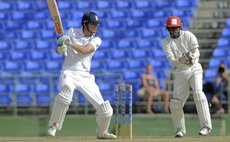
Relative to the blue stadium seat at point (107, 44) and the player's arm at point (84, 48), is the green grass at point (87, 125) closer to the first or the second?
the blue stadium seat at point (107, 44)

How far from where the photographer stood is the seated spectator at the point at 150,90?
17.5 metres

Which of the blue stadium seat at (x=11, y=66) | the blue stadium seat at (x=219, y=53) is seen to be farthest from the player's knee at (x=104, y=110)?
the blue stadium seat at (x=219, y=53)

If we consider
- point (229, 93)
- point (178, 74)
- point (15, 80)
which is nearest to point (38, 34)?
point (15, 80)

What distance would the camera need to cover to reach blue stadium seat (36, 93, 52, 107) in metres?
17.1

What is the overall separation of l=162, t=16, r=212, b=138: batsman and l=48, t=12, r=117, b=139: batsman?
1.26 metres

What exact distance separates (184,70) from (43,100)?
241 inches

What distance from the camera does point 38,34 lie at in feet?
69.0

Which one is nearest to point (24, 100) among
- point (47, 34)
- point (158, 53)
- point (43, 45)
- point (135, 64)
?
point (43, 45)

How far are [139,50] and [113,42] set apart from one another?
847mm

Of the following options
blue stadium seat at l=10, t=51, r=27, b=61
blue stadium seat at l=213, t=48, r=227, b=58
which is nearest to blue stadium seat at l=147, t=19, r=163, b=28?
blue stadium seat at l=213, t=48, r=227, b=58

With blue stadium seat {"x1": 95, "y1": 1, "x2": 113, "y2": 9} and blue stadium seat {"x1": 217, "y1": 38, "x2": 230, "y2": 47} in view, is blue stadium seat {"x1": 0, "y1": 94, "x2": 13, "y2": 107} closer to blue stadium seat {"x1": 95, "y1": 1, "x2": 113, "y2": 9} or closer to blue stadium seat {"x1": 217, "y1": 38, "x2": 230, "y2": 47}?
blue stadium seat {"x1": 95, "y1": 1, "x2": 113, "y2": 9}

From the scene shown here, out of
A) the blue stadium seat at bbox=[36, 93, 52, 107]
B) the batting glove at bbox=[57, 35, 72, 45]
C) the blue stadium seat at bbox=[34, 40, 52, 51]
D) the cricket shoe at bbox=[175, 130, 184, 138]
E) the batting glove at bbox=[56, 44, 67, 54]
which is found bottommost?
the blue stadium seat at bbox=[36, 93, 52, 107]

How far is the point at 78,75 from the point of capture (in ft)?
36.4

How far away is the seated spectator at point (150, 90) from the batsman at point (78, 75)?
614 cm
